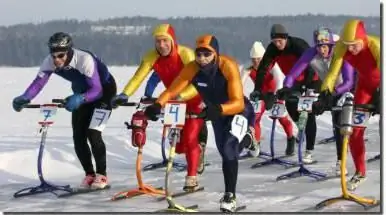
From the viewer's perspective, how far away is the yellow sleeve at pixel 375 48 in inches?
274

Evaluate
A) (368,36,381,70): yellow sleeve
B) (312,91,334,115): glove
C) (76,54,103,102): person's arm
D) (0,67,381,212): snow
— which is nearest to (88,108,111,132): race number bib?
(76,54,103,102): person's arm

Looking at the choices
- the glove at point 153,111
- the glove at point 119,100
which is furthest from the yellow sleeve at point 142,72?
the glove at point 153,111

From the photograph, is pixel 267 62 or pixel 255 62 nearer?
pixel 267 62

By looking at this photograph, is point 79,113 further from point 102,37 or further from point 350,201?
point 102,37

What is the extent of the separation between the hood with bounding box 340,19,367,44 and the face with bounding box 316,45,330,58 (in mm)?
1974

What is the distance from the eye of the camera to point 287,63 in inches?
383

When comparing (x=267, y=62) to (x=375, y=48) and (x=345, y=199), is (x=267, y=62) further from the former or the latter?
(x=345, y=199)

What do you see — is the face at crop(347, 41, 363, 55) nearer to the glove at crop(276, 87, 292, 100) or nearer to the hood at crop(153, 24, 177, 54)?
the glove at crop(276, 87, 292, 100)

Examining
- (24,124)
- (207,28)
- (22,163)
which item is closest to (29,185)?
(22,163)

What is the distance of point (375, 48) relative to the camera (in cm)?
696

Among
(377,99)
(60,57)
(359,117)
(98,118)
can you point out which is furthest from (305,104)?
(60,57)

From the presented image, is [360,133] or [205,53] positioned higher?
[205,53]

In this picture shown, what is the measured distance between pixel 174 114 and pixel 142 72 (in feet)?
5.32

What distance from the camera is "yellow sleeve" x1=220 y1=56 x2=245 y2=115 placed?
6680mm
